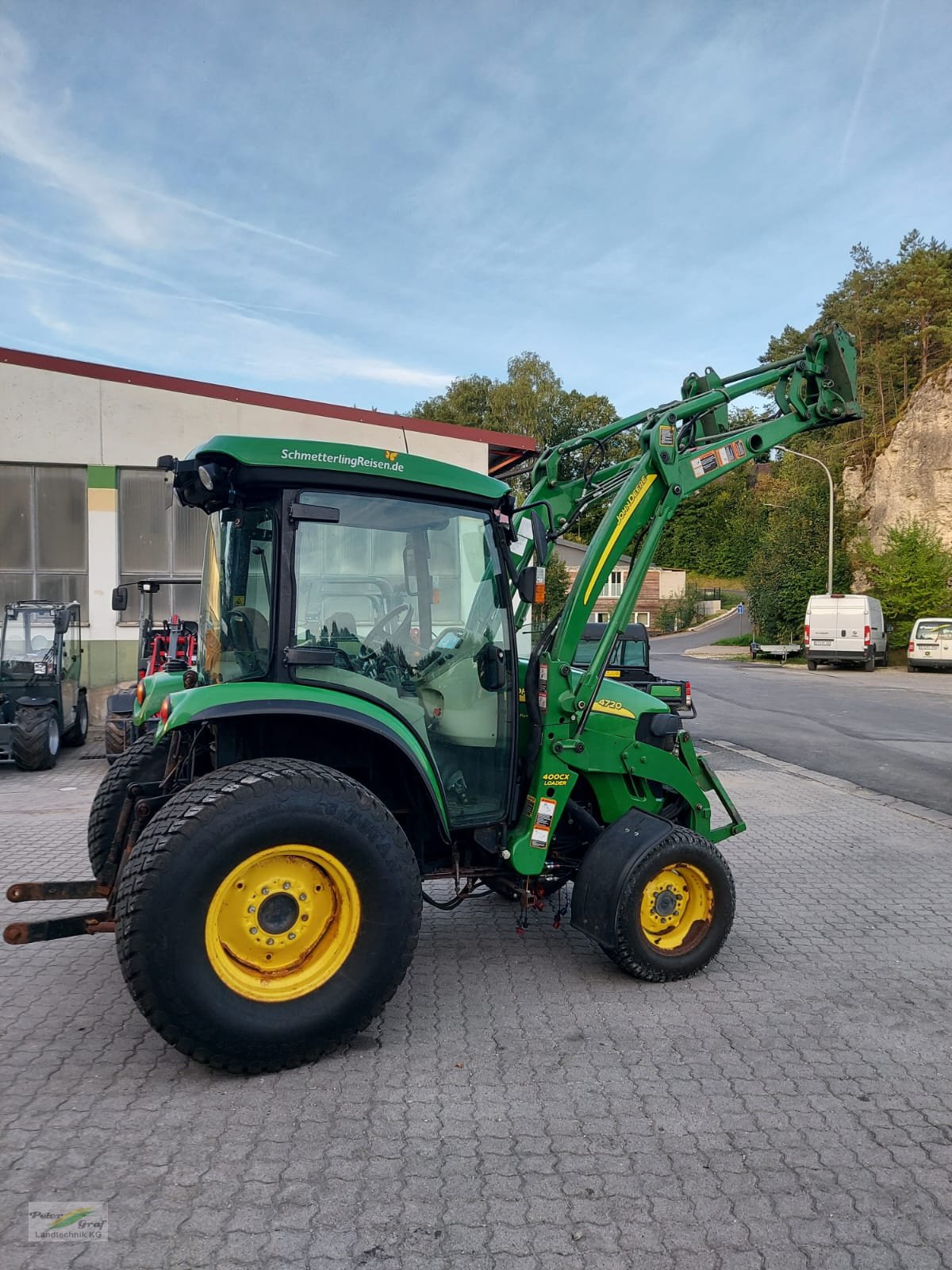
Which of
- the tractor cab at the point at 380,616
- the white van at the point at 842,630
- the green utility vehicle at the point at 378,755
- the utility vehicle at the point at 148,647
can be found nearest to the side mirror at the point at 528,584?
the green utility vehicle at the point at 378,755

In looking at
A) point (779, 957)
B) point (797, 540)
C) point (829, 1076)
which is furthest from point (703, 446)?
point (797, 540)

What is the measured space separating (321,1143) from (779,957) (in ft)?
9.26

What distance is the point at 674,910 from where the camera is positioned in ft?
15.5

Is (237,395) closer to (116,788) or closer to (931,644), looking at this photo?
(116,788)

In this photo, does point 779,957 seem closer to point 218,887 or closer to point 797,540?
point 218,887

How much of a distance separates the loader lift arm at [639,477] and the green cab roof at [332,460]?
0.52 meters

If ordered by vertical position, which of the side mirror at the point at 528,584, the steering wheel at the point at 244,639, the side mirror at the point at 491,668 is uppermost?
the side mirror at the point at 528,584

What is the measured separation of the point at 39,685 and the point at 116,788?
837 centimetres

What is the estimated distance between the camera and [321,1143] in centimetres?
316

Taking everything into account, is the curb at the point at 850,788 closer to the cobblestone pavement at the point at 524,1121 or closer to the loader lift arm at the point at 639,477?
the cobblestone pavement at the point at 524,1121

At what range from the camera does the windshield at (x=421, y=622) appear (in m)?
4.01

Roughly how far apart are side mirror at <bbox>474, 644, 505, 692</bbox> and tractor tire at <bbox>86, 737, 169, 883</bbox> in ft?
5.47

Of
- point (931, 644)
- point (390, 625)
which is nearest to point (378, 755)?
point (390, 625)

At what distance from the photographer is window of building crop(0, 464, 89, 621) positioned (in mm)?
15148
